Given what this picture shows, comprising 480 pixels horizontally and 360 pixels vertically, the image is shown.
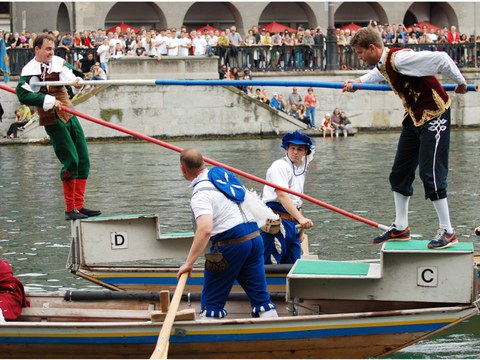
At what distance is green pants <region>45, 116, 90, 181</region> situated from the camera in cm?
1166

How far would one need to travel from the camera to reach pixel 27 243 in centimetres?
1527

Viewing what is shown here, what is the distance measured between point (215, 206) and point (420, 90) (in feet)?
6.67

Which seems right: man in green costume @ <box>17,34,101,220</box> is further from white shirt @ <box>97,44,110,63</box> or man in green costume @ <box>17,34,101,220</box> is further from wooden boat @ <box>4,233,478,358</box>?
white shirt @ <box>97,44,110,63</box>

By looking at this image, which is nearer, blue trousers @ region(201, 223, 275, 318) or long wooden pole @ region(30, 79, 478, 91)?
blue trousers @ region(201, 223, 275, 318)

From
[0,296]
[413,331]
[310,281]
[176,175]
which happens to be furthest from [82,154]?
[176,175]

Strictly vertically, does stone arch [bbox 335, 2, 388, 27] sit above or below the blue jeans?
above

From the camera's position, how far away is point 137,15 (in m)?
49.9

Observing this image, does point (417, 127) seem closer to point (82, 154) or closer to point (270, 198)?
point (270, 198)

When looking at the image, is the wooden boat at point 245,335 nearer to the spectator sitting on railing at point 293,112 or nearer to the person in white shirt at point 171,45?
the person in white shirt at point 171,45

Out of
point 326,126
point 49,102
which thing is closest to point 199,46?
point 326,126

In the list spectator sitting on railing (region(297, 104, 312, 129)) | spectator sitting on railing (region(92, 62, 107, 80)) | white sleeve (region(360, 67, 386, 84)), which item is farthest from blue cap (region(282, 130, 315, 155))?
spectator sitting on railing (region(297, 104, 312, 129))

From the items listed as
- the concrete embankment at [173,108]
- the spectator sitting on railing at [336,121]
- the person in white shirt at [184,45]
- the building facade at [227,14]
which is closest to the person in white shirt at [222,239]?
the concrete embankment at [173,108]

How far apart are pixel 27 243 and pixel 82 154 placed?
12.0 feet

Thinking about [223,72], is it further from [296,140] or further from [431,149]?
[431,149]
